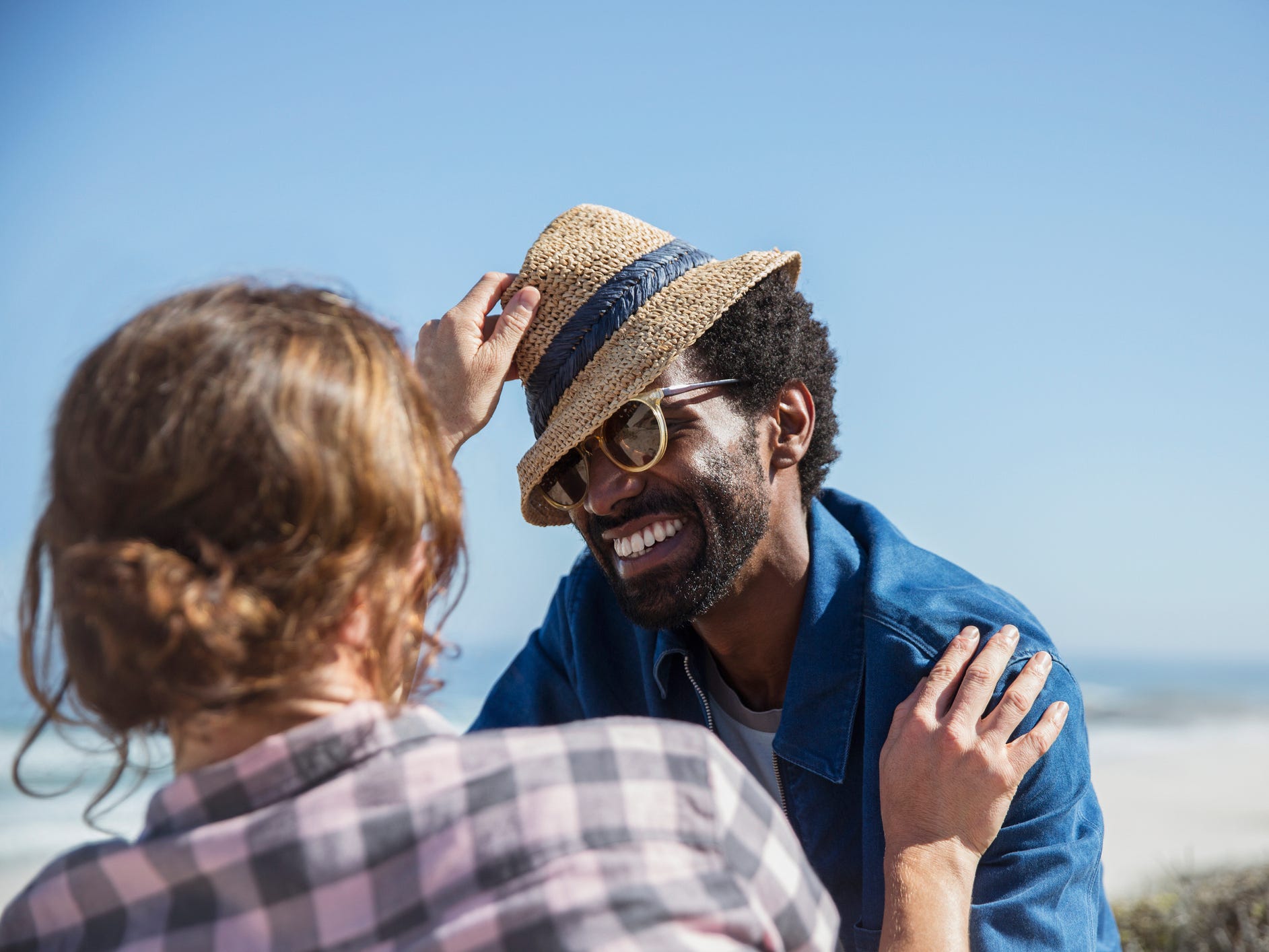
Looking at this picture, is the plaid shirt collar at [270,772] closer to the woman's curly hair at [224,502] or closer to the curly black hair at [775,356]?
the woman's curly hair at [224,502]

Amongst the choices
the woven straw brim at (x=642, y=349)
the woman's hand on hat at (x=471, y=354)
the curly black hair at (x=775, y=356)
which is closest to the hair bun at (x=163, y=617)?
the woman's hand on hat at (x=471, y=354)

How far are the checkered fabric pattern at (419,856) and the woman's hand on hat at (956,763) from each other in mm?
1062

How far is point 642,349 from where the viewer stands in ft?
9.71

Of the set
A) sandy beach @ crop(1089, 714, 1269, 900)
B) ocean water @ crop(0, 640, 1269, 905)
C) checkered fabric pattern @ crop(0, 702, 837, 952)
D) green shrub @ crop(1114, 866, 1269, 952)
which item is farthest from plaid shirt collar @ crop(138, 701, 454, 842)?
sandy beach @ crop(1089, 714, 1269, 900)

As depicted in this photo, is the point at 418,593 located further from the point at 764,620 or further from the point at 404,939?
the point at 764,620

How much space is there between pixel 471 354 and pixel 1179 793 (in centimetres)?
1619

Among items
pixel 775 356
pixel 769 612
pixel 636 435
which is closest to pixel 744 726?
pixel 769 612

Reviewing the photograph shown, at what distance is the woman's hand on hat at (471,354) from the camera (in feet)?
8.98

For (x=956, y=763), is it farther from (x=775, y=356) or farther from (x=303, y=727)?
(x=303, y=727)

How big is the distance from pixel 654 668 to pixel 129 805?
1154 cm

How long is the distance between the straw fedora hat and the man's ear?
1.36 feet

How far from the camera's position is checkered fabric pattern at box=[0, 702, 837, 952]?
1222mm

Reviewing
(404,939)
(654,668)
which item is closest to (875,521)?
(654,668)

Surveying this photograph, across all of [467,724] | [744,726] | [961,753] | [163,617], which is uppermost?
[163,617]
